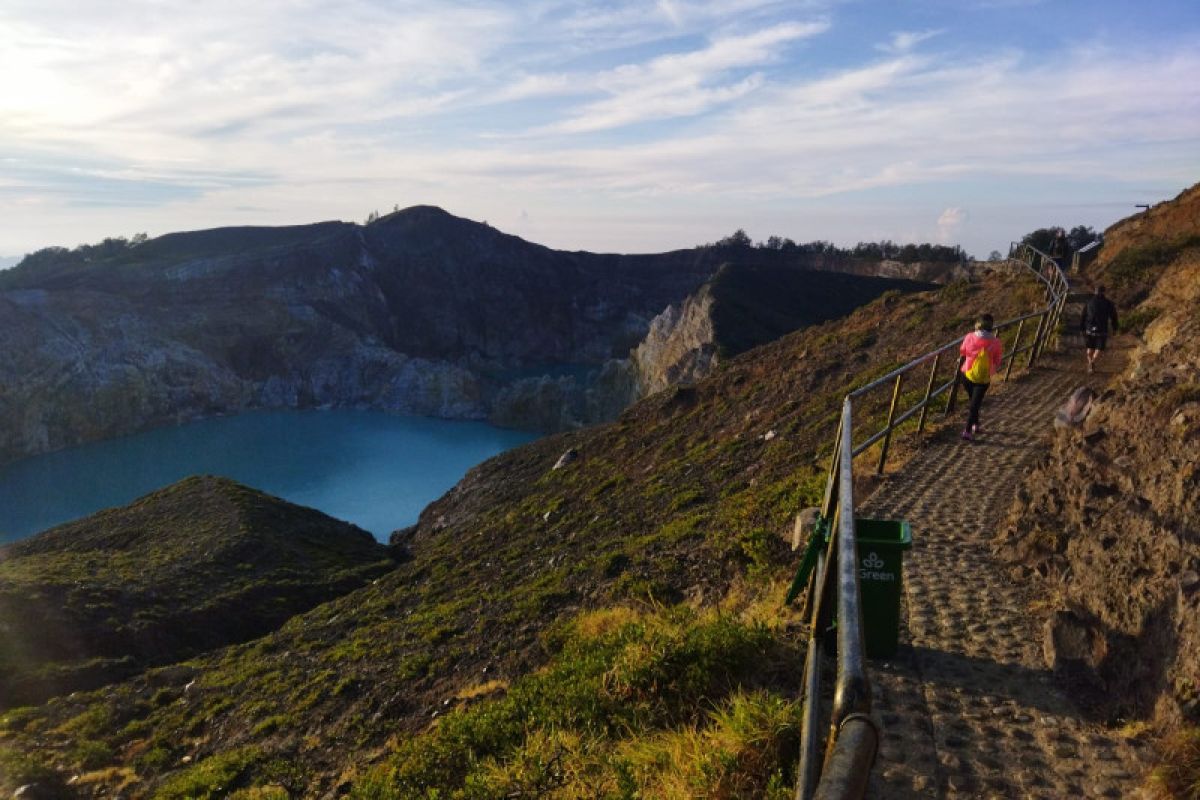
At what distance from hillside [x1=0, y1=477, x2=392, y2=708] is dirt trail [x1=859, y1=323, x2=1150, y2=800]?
2320 cm

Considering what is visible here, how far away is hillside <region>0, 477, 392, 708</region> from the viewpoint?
2194 cm

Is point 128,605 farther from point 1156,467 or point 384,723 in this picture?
point 1156,467

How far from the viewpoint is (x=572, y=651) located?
820cm

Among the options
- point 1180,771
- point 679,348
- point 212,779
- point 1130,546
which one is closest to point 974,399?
point 1130,546

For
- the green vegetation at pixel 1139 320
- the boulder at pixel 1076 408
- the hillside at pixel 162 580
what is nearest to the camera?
the boulder at pixel 1076 408

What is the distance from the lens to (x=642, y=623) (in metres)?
7.76

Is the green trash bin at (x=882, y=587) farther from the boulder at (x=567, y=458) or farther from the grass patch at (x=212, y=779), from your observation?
the boulder at (x=567, y=458)

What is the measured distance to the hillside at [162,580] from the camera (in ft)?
72.0

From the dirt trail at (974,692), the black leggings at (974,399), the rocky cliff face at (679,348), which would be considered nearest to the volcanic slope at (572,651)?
the dirt trail at (974,692)

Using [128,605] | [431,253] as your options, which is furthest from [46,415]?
[431,253]

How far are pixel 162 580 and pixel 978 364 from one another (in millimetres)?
27714

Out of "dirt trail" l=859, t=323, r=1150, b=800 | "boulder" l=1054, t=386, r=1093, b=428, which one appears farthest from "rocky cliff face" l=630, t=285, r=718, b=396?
"dirt trail" l=859, t=323, r=1150, b=800

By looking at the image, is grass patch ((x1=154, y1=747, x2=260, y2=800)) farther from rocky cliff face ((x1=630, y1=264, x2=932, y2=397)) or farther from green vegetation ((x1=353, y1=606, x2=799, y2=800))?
rocky cliff face ((x1=630, y1=264, x2=932, y2=397))

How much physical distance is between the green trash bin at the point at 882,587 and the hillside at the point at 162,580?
23247 millimetres
